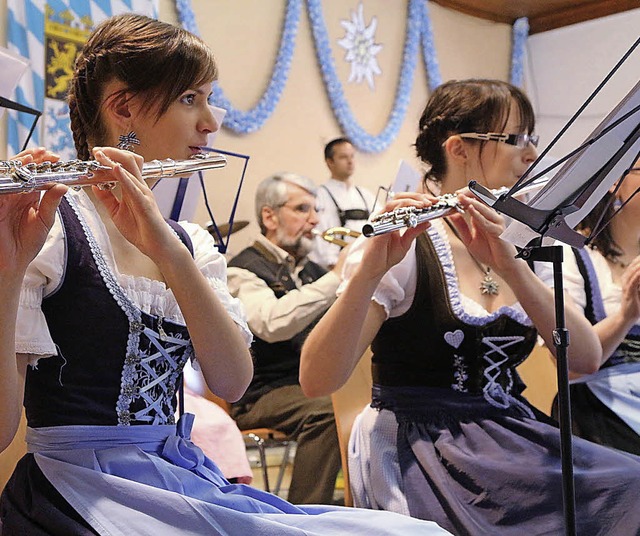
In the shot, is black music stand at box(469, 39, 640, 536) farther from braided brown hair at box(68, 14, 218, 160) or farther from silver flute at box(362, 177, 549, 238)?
braided brown hair at box(68, 14, 218, 160)

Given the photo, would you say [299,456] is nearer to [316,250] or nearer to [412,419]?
[412,419]

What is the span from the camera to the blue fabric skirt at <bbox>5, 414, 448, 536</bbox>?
1200 mm

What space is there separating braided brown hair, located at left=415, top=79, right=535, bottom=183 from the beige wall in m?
2.76

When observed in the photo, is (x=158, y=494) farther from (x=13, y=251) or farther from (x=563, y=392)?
(x=563, y=392)

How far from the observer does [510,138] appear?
202 cm

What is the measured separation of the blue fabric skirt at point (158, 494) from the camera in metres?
1.20

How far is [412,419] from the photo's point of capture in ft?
6.13

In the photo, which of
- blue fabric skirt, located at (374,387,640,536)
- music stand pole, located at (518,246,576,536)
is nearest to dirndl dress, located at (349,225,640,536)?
blue fabric skirt, located at (374,387,640,536)

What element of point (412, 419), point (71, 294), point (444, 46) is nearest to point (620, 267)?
point (412, 419)

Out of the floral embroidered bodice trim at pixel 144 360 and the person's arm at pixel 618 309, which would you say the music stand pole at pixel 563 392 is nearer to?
the floral embroidered bodice trim at pixel 144 360

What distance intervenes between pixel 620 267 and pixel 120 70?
158cm

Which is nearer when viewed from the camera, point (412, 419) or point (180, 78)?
point (180, 78)

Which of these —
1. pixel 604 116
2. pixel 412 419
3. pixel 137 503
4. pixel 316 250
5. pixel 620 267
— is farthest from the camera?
pixel 316 250

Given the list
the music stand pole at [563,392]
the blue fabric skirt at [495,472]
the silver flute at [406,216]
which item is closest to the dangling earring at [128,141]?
the silver flute at [406,216]
